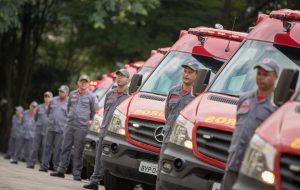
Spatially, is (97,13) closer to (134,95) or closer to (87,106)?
(87,106)

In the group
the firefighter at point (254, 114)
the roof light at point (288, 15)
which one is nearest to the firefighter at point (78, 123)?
the roof light at point (288, 15)

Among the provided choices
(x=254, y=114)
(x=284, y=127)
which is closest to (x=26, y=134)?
(x=254, y=114)

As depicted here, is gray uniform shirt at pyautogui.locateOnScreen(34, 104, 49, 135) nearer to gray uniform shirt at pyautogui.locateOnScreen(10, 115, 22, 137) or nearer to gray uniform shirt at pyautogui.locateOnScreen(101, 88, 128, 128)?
gray uniform shirt at pyautogui.locateOnScreen(10, 115, 22, 137)

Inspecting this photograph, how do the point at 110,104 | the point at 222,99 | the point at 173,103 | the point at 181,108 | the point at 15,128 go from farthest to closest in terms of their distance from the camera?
the point at 15,128, the point at 110,104, the point at 173,103, the point at 181,108, the point at 222,99

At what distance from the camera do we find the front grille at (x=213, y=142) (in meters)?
11.2

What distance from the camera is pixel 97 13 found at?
28.5 m

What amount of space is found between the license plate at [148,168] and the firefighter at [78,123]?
5651 millimetres

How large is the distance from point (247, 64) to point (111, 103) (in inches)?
173

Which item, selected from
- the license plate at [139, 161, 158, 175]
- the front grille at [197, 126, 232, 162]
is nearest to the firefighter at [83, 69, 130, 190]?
the license plate at [139, 161, 158, 175]

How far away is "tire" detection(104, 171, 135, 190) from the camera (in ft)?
48.9

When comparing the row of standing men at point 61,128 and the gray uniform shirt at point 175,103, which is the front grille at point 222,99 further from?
the row of standing men at point 61,128

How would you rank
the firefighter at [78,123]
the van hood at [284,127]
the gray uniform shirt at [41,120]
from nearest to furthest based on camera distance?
the van hood at [284,127], the firefighter at [78,123], the gray uniform shirt at [41,120]

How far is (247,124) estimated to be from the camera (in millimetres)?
9547

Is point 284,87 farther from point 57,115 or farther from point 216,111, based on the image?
point 57,115
